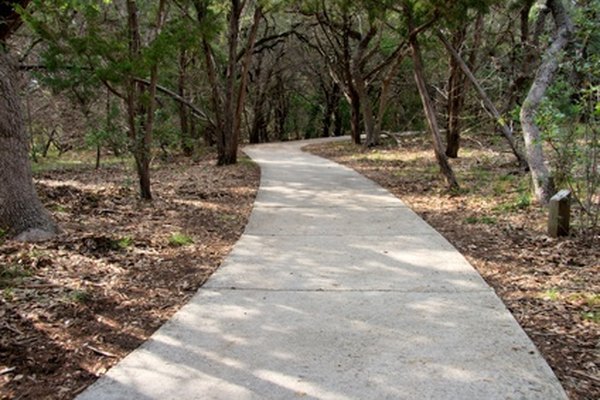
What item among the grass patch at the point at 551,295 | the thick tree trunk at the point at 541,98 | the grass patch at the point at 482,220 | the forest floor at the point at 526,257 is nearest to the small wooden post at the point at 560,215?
the forest floor at the point at 526,257

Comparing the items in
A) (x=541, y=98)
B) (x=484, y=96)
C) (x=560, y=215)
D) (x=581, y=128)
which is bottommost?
(x=560, y=215)

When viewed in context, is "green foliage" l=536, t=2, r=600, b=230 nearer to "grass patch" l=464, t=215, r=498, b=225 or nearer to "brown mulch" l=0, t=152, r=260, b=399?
"grass patch" l=464, t=215, r=498, b=225

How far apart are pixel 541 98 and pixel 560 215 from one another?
7.77 feet

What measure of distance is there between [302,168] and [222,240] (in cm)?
735

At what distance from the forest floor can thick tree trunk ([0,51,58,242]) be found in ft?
15.8

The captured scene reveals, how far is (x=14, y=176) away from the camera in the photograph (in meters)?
5.68

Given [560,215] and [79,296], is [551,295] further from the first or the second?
[79,296]

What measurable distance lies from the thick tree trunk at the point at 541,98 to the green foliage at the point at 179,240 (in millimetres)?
4909

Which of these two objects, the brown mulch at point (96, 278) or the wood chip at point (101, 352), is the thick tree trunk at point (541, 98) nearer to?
the brown mulch at point (96, 278)

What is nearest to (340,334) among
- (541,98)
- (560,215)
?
(560,215)

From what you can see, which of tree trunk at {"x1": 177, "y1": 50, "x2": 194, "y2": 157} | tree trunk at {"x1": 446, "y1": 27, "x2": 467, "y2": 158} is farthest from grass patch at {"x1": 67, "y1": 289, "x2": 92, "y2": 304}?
tree trunk at {"x1": 177, "y1": 50, "x2": 194, "y2": 157}

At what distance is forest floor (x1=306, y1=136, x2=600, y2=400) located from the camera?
11.3 feet

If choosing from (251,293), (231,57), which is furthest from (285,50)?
(251,293)

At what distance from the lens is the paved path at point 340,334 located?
2980 mm
